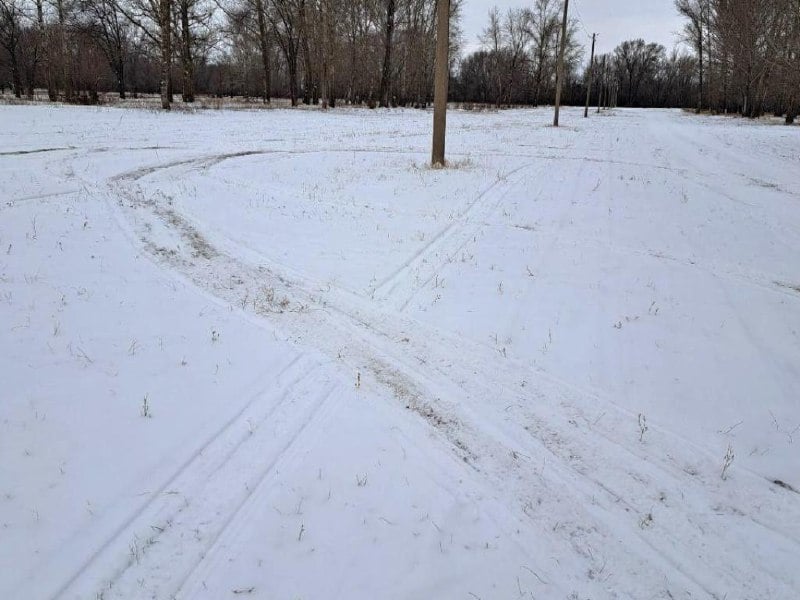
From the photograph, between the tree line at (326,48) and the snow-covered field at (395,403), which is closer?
the snow-covered field at (395,403)

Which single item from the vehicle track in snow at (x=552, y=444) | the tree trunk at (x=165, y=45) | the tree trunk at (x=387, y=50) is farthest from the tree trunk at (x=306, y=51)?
the vehicle track in snow at (x=552, y=444)

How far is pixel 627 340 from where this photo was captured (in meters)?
4.99

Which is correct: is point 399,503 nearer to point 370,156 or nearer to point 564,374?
point 564,374

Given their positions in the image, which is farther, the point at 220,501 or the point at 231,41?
the point at 231,41

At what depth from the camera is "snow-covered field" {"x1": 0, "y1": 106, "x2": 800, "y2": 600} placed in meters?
2.69

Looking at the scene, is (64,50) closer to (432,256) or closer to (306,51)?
(306,51)

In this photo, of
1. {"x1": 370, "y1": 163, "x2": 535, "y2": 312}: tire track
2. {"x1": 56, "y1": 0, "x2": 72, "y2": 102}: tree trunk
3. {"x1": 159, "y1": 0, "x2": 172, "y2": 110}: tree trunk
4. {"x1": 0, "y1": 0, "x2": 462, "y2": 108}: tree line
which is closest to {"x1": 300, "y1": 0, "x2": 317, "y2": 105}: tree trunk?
{"x1": 0, "y1": 0, "x2": 462, "y2": 108}: tree line

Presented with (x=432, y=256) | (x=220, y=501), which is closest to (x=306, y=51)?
(x=432, y=256)

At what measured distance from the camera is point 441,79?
42.9 feet

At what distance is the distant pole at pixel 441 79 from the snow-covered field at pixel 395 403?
4980 mm

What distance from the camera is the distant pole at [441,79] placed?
12461 mm

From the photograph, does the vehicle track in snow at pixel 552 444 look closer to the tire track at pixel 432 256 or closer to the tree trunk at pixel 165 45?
the tire track at pixel 432 256

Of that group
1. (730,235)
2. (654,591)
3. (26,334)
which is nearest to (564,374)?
(654,591)

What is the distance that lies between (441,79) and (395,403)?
11323 millimetres
